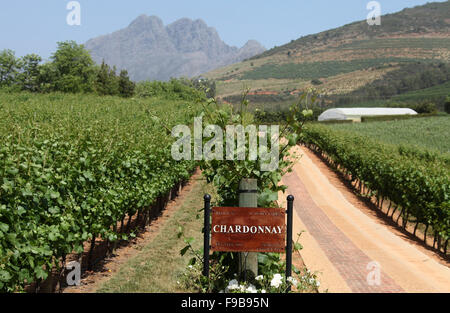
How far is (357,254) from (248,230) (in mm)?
5643

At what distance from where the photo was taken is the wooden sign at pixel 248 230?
4891mm

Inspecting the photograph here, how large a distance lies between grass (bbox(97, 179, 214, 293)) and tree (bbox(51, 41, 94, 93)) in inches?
2186

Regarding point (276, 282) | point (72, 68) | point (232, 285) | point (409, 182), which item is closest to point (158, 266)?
point (232, 285)

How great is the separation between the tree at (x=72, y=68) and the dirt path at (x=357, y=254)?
54.7 metres

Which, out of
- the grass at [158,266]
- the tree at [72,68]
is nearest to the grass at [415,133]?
the grass at [158,266]

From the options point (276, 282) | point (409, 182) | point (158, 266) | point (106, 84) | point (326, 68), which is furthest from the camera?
point (326, 68)

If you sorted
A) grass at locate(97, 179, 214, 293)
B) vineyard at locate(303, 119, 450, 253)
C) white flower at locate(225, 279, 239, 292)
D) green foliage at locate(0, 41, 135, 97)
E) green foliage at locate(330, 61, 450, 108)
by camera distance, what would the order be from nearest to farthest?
white flower at locate(225, 279, 239, 292), grass at locate(97, 179, 214, 293), vineyard at locate(303, 119, 450, 253), green foliage at locate(0, 41, 135, 97), green foliage at locate(330, 61, 450, 108)

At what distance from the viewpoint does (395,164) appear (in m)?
16.5

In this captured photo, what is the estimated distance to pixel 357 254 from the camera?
9773 millimetres

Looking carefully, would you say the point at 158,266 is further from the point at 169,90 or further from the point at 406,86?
the point at 406,86

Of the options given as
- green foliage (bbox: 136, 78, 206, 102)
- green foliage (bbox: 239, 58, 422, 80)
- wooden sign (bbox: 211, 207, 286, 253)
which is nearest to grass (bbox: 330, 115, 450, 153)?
green foliage (bbox: 136, 78, 206, 102)

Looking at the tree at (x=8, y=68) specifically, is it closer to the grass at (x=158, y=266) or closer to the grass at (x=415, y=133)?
the grass at (x=415, y=133)

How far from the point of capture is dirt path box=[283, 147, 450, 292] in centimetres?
771

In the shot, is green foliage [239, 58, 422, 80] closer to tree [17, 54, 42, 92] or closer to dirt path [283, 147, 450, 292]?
tree [17, 54, 42, 92]
